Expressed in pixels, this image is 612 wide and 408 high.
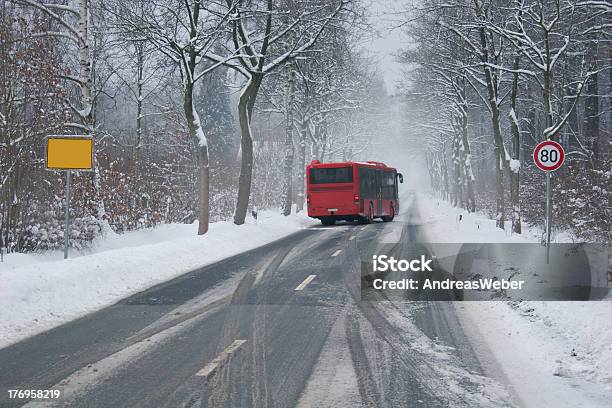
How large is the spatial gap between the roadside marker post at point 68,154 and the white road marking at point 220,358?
766 centimetres

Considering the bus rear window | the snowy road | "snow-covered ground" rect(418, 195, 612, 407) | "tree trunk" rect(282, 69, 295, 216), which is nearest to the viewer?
the snowy road

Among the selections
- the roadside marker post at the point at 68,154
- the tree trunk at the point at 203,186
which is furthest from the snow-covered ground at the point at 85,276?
the roadside marker post at the point at 68,154

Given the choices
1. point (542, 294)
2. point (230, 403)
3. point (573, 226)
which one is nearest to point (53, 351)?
point (230, 403)

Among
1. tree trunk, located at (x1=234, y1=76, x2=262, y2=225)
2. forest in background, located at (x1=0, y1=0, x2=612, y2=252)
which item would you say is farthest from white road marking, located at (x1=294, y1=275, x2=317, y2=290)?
tree trunk, located at (x1=234, y1=76, x2=262, y2=225)

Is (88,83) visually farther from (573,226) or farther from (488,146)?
(488,146)

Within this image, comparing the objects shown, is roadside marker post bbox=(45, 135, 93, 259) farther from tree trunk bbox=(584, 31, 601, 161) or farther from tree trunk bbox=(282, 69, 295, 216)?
tree trunk bbox=(282, 69, 295, 216)

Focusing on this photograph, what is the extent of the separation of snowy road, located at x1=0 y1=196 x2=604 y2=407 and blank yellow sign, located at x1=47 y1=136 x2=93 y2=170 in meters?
4.12

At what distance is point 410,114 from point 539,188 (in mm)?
47312

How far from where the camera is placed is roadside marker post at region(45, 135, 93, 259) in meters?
13.5

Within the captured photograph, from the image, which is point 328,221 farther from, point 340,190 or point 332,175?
point 332,175

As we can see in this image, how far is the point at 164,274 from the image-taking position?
1354 cm

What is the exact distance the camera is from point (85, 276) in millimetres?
11398

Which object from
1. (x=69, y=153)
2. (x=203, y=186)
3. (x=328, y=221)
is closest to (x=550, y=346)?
(x=69, y=153)

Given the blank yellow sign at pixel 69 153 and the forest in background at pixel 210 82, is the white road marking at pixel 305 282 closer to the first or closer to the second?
the blank yellow sign at pixel 69 153
